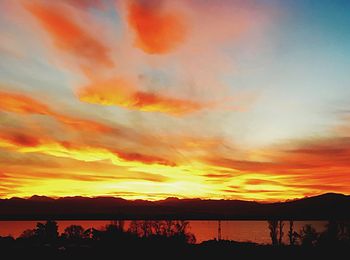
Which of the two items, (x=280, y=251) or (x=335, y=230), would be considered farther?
(x=335, y=230)

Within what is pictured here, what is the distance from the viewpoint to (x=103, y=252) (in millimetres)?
62406

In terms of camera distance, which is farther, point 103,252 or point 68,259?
point 103,252

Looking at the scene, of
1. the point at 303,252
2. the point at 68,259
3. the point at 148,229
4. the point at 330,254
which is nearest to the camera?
the point at 68,259

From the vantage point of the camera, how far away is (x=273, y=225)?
13738cm

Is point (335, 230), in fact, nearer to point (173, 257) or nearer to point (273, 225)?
point (273, 225)

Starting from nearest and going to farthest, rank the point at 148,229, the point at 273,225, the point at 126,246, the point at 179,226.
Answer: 1. the point at 126,246
2. the point at 273,225
3. the point at 179,226
4. the point at 148,229

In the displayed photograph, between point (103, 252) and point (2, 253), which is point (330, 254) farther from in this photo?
point (2, 253)

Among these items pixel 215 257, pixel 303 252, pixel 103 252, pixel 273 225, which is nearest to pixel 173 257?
pixel 215 257

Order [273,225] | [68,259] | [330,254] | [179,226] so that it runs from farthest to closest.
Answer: [179,226], [273,225], [330,254], [68,259]

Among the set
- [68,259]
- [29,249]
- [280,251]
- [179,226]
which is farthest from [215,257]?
[179,226]

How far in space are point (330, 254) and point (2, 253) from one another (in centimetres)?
4570

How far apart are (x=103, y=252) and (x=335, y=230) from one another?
69.5m

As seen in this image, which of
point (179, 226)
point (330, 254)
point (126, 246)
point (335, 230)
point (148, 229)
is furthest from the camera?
point (148, 229)

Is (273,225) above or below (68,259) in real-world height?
above
